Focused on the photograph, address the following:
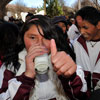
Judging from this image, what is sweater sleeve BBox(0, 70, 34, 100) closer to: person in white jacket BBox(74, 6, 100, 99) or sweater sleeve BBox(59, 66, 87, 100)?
sweater sleeve BBox(59, 66, 87, 100)

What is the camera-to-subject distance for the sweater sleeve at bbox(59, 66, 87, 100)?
118 cm

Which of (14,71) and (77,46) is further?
(77,46)

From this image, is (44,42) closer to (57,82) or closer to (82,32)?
(57,82)

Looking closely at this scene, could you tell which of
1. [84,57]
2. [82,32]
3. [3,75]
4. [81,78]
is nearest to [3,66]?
[3,75]

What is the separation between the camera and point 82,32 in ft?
7.33

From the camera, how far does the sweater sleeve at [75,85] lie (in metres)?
1.18

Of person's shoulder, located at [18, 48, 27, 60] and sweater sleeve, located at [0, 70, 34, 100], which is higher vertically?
person's shoulder, located at [18, 48, 27, 60]

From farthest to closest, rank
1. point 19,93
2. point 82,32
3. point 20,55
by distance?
point 82,32 < point 20,55 < point 19,93

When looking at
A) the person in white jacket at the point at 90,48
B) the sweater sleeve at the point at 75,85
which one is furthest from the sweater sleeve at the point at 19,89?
the person in white jacket at the point at 90,48

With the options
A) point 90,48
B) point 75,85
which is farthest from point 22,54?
point 90,48

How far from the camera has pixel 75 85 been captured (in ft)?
3.97

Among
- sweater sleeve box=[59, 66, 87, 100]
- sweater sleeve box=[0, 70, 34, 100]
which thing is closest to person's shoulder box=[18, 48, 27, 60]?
sweater sleeve box=[0, 70, 34, 100]

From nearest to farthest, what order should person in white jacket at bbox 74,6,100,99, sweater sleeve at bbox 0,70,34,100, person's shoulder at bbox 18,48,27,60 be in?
sweater sleeve at bbox 0,70,34,100 → person's shoulder at bbox 18,48,27,60 → person in white jacket at bbox 74,6,100,99

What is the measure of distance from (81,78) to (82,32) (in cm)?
106
